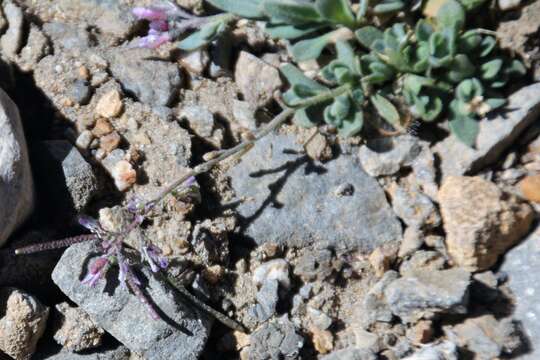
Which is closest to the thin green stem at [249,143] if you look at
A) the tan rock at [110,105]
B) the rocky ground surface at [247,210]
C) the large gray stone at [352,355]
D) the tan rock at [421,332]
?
Answer: the rocky ground surface at [247,210]

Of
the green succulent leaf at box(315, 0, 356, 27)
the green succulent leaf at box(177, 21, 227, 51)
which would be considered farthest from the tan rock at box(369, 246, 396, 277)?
the green succulent leaf at box(177, 21, 227, 51)

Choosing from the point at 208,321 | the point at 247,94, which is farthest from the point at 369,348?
the point at 247,94

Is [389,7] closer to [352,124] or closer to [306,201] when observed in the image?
[352,124]

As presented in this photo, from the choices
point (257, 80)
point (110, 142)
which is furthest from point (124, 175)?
point (257, 80)

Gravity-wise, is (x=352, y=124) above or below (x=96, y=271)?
above

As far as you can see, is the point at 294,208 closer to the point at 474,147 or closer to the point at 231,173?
the point at 231,173

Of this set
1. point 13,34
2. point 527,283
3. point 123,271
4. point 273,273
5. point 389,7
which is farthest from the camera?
point 13,34
